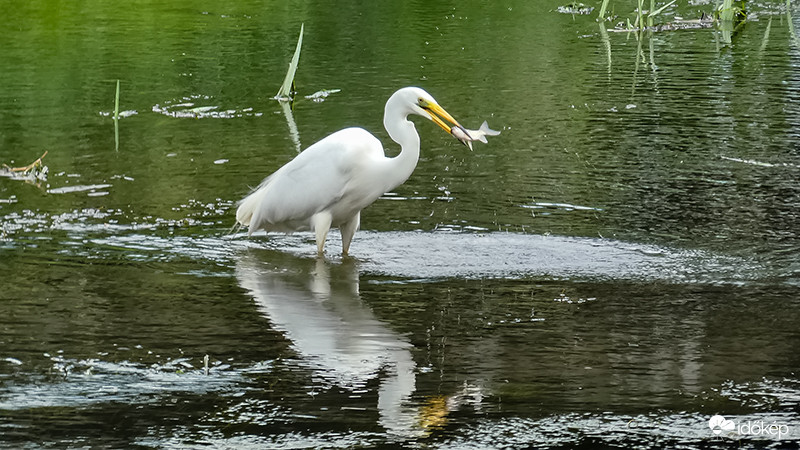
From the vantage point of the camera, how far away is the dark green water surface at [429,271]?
Result: 16.6ft

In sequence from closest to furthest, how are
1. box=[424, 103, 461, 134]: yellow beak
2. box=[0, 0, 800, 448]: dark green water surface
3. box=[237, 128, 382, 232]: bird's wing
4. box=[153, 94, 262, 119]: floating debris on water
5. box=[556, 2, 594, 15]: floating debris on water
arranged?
box=[0, 0, 800, 448]: dark green water surface, box=[424, 103, 461, 134]: yellow beak, box=[237, 128, 382, 232]: bird's wing, box=[153, 94, 262, 119]: floating debris on water, box=[556, 2, 594, 15]: floating debris on water

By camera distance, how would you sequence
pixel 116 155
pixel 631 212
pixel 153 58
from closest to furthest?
1. pixel 631 212
2. pixel 116 155
3. pixel 153 58

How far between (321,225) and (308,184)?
0.28 meters

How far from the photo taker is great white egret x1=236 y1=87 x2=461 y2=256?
7555mm

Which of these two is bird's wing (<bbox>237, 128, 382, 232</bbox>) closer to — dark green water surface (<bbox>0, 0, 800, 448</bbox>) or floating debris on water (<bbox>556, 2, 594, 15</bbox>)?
dark green water surface (<bbox>0, 0, 800, 448</bbox>)

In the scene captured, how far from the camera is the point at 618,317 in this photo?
6.29 meters

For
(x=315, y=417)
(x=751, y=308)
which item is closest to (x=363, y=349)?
(x=315, y=417)

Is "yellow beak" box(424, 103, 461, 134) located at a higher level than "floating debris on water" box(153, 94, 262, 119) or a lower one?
higher

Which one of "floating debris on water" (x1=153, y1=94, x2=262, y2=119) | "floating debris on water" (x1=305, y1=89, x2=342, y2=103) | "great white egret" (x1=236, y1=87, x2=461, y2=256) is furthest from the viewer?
"floating debris on water" (x1=305, y1=89, x2=342, y2=103)

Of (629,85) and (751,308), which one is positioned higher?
(629,85)

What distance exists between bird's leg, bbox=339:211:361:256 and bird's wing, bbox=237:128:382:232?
0.23 meters


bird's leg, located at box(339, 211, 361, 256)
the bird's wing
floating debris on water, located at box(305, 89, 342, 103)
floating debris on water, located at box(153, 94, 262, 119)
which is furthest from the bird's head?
floating debris on water, located at box(305, 89, 342, 103)

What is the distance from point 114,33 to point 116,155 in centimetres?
944

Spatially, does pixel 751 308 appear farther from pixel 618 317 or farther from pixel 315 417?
pixel 315 417
